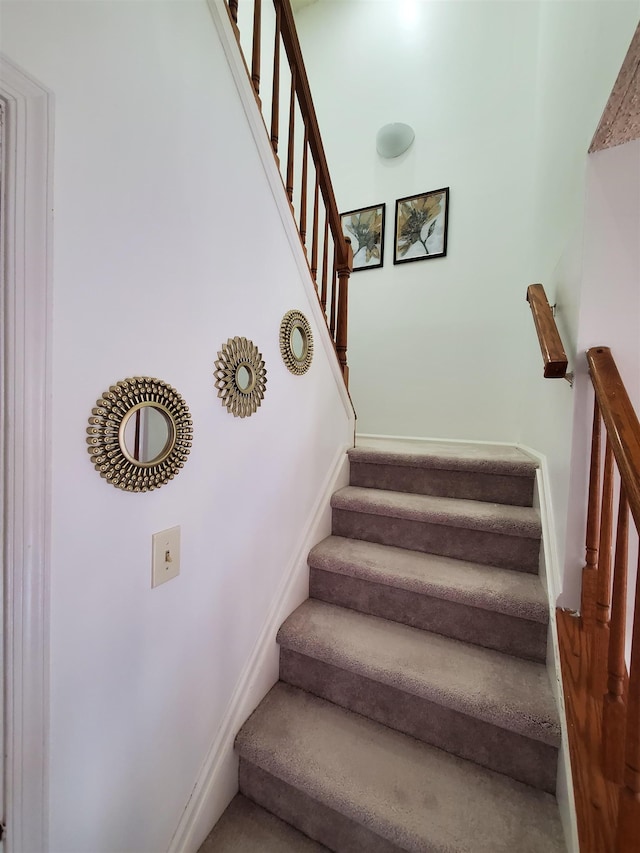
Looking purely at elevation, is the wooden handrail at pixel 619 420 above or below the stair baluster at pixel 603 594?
above

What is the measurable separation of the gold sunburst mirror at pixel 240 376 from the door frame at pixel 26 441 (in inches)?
17.8

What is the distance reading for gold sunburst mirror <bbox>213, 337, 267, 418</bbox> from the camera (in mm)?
1041

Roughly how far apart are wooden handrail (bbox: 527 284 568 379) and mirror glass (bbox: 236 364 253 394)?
3.08ft

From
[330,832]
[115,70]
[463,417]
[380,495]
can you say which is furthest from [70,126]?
[463,417]

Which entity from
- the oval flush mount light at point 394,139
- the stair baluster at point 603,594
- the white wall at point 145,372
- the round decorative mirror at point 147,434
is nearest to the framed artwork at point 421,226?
the oval flush mount light at point 394,139

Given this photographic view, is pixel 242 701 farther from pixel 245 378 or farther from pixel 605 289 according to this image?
pixel 605 289

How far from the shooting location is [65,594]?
684 mm

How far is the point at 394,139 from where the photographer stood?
8.55 ft

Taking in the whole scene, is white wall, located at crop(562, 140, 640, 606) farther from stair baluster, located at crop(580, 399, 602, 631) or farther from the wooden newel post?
the wooden newel post

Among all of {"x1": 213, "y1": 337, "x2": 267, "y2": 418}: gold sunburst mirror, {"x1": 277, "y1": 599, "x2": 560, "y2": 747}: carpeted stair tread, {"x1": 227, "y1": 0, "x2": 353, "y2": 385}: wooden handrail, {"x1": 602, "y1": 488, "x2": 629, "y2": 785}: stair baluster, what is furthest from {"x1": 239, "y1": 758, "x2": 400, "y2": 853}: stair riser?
{"x1": 227, "y1": 0, "x2": 353, "y2": 385}: wooden handrail

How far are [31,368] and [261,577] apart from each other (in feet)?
3.15

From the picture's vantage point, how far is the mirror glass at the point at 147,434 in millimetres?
782

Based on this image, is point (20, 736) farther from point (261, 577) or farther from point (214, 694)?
point (261, 577)

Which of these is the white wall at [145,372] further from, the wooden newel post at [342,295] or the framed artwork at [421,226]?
the framed artwork at [421,226]
